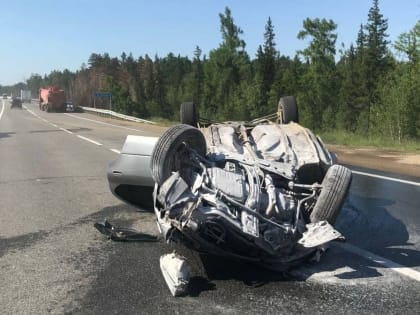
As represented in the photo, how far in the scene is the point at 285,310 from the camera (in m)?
3.58

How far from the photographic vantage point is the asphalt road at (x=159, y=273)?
3.69m

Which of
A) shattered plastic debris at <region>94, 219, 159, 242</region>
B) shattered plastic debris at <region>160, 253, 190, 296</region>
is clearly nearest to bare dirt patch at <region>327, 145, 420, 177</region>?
shattered plastic debris at <region>94, 219, 159, 242</region>

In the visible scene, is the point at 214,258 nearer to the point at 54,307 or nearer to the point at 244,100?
the point at 54,307

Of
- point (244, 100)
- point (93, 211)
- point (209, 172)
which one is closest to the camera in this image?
point (209, 172)

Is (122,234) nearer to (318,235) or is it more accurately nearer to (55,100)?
(318,235)

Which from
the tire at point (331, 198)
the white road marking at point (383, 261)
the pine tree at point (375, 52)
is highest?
the pine tree at point (375, 52)

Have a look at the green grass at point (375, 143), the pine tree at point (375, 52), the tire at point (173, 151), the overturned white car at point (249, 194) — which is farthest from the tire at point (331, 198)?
the pine tree at point (375, 52)

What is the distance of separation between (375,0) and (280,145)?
68784mm

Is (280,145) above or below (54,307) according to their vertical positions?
above

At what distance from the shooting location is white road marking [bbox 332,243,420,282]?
14.1 ft

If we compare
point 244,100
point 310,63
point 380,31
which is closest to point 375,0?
point 380,31

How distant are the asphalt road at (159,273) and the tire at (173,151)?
818 mm

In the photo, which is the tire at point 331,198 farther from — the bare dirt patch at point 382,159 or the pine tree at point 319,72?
the pine tree at point 319,72

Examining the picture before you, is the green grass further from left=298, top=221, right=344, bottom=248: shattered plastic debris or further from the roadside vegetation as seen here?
the roadside vegetation
